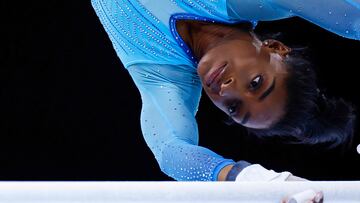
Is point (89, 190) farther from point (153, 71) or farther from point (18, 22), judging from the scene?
point (18, 22)

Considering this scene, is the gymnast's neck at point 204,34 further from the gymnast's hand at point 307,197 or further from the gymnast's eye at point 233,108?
the gymnast's hand at point 307,197

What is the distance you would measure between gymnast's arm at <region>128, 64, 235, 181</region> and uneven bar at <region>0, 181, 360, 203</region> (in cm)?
→ 41

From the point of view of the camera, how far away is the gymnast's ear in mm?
1483

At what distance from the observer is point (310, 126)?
1.50 m

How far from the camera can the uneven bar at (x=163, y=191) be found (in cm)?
91

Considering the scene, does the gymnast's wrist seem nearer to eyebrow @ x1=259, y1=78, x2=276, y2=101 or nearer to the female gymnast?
the female gymnast

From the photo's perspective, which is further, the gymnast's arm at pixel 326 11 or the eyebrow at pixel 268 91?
the eyebrow at pixel 268 91

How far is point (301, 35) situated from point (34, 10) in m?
0.71

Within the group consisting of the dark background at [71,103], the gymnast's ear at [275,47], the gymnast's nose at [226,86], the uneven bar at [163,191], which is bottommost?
the dark background at [71,103]

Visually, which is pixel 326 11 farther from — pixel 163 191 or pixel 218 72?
pixel 163 191

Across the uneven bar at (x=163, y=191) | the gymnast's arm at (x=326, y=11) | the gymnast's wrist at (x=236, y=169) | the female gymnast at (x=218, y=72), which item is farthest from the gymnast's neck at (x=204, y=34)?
the uneven bar at (x=163, y=191)

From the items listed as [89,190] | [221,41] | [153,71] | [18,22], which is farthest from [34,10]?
[89,190]

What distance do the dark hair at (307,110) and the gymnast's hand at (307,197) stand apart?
525mm

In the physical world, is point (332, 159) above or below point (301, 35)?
below
